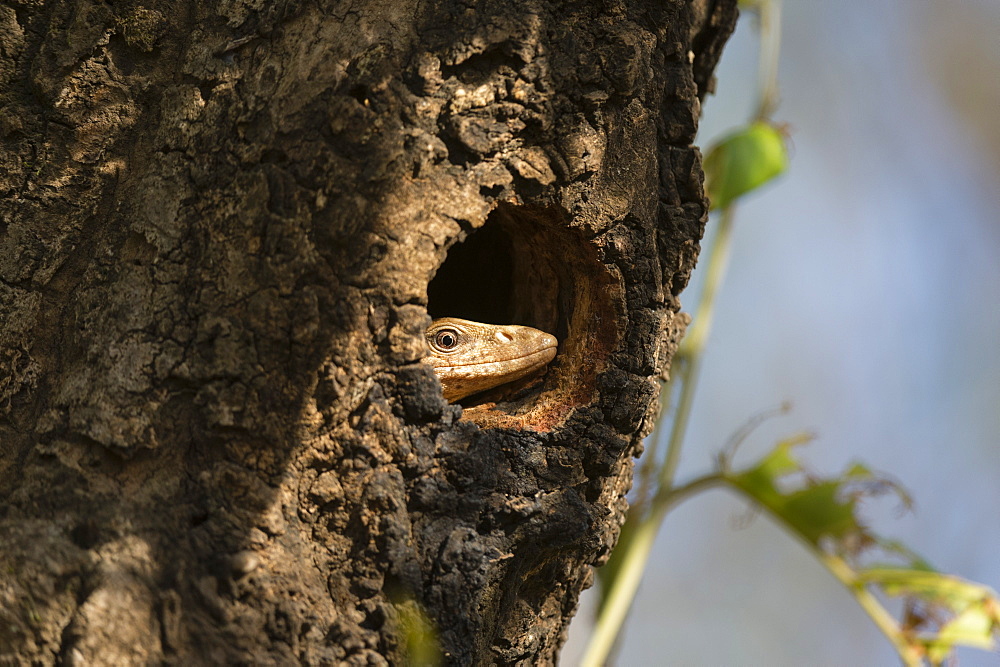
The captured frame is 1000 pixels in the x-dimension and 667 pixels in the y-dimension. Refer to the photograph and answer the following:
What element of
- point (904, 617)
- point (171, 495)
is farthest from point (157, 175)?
point (904, 617)

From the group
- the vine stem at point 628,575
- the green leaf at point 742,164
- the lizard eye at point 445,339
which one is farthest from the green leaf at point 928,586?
the lizard eye at point 445,339

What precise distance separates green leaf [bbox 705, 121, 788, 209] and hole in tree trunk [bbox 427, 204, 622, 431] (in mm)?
1289

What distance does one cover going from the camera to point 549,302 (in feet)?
8.60

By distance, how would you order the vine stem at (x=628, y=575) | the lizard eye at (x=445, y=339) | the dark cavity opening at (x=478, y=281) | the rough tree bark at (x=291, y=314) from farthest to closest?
the vine stem at (x=628, y=575), the dark cavity opening at (x=478, y=281), the lizard eye at (x=445, y=339), the rough tree bark at (x=291, y=314)

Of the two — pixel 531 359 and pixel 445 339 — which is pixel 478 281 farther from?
pixel 531 359

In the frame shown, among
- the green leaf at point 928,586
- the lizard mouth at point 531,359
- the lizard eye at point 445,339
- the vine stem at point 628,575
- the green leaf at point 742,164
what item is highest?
the green leaf at point 742,164

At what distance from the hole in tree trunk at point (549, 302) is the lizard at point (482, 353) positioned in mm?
52

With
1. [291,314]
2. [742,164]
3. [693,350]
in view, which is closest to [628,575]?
[693,350]

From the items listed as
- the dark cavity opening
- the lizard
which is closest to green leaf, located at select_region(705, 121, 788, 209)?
the dark cavity opening

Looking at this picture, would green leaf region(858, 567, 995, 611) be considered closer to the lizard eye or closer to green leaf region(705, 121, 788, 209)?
green leaf region(705, 121, 788, 209)

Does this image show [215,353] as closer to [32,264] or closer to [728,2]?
[32,264]

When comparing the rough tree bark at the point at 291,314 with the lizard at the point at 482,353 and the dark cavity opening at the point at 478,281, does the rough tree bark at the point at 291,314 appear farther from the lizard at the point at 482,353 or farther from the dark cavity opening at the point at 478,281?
the dark cavity opening at the point at 478,281

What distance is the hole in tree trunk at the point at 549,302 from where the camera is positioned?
2227mm

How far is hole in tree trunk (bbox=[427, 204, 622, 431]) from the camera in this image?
2.23 metres
